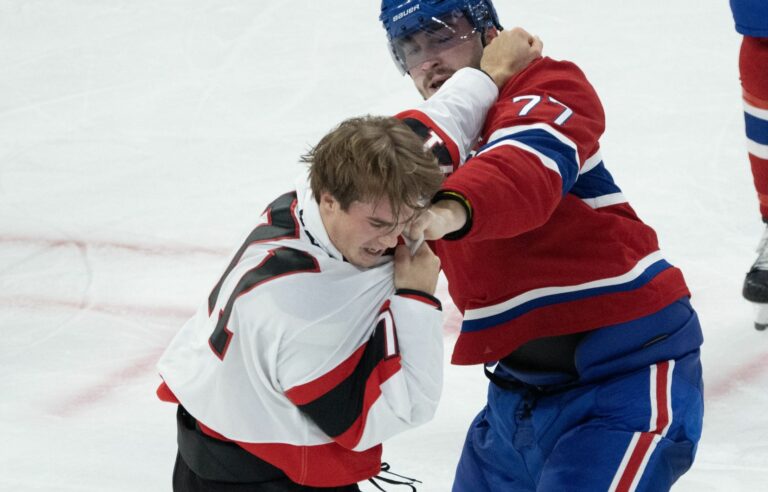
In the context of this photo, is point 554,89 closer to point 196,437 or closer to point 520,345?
point 520,345

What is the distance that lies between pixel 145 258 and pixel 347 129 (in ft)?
8.07

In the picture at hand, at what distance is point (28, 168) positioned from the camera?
4.43 m

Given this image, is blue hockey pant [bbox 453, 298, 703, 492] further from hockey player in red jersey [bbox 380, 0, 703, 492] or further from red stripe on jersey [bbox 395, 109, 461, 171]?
red stripe on jersey [bbox 395, 109, 461, 171]

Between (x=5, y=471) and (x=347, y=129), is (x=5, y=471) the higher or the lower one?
the lower one

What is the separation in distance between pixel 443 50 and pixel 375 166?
0.61m

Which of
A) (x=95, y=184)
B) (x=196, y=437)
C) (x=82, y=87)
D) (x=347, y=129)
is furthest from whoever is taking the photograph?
(x=82, y=87)

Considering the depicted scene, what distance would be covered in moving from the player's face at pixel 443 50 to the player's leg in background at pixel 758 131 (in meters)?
1.33

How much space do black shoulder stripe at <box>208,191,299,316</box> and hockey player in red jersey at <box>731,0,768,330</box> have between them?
1.70 m

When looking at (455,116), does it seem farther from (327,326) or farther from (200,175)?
(200,175)

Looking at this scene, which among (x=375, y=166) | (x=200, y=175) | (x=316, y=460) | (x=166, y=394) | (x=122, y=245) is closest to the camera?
(x=375, y=166)

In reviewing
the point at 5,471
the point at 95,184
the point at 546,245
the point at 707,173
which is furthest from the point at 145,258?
the point at 546,245

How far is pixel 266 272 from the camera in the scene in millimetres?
1573

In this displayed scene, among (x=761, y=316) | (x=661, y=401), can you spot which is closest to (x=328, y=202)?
(x=661, y=401)

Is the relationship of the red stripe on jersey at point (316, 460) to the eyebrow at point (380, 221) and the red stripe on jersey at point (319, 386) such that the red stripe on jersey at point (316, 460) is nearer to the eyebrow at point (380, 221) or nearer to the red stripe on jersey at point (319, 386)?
the red stripe on jersey at point (319, 386)
